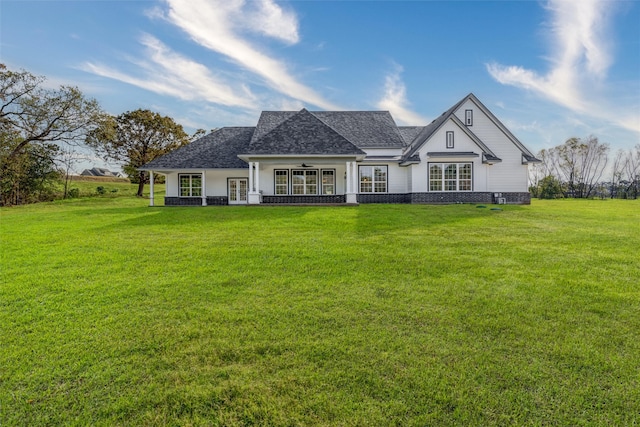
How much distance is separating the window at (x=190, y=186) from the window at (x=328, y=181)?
905cm

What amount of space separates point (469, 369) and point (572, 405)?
738 mm

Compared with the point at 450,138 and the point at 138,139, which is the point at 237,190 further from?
the point at 138,139

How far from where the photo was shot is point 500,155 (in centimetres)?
2209

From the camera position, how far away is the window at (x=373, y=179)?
22.6 meters

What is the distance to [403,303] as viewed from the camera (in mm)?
4211

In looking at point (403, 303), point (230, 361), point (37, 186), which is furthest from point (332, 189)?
point (37, 186)

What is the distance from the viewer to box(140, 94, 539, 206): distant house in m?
20.3

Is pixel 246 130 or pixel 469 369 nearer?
pixel 469 369

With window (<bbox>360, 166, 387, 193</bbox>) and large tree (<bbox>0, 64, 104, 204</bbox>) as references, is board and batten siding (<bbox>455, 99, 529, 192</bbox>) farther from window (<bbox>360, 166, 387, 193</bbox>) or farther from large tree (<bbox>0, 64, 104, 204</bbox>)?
large tree (<bbox>0, 64, 104, 204</bbox>)

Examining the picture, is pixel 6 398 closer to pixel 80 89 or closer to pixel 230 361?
pixel 230 361

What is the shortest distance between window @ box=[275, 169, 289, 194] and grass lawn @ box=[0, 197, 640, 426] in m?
15.3

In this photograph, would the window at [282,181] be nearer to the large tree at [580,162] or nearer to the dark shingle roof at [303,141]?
the dark shingle roof at [303,141]

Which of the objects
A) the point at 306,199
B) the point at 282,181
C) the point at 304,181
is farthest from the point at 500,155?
the point at 282,181

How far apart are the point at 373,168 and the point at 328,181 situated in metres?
3.51
